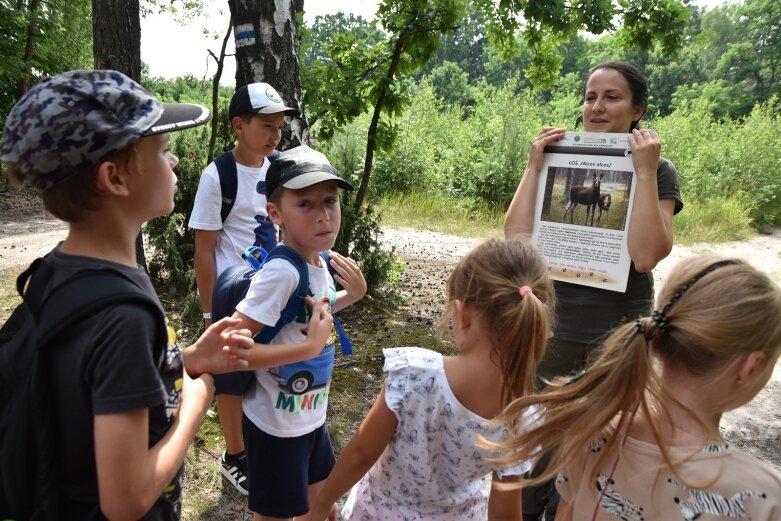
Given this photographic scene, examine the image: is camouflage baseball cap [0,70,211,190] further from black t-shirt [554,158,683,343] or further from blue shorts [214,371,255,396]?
black t-shirt [554,158,683,343]

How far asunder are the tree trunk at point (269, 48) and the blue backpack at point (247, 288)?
1763 millimetres

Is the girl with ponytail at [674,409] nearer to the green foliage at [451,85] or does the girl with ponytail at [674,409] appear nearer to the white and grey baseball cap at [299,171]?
the white and grey baseball cap at [299,171]

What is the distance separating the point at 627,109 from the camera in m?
2.36

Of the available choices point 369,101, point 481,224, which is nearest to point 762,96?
point 481,224

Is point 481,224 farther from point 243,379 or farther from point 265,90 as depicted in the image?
point 243,379

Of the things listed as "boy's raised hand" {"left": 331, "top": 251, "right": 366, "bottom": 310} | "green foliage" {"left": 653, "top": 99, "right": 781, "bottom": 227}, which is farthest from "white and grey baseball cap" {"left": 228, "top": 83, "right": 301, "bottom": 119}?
"green foliage" {"left": 653, "top": 99, "right": 781, "bottom": 227}

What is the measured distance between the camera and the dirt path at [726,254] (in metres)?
4.11

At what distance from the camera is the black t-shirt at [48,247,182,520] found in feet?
3.39

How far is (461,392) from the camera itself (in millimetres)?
1563

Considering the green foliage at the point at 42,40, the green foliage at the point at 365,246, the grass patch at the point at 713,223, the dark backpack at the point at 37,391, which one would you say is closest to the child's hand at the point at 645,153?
the dark backpack at the point at 37,391

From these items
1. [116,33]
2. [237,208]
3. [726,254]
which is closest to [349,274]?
[237,208]

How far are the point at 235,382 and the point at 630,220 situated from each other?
5.65ft

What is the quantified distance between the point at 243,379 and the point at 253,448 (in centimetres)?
26

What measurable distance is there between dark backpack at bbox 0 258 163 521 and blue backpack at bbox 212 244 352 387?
81 cm
